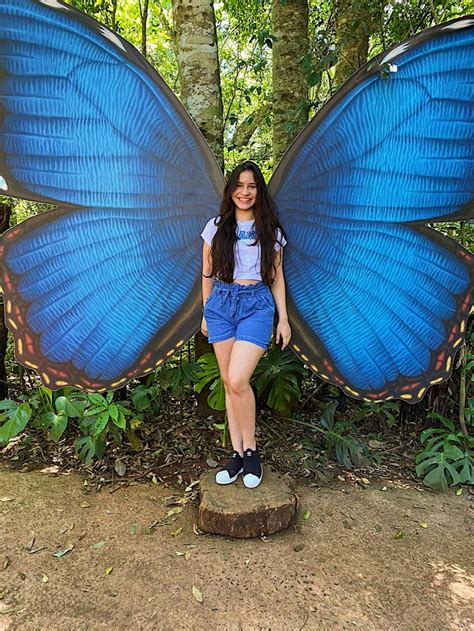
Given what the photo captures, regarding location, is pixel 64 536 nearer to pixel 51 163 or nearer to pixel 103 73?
pixel 51 163

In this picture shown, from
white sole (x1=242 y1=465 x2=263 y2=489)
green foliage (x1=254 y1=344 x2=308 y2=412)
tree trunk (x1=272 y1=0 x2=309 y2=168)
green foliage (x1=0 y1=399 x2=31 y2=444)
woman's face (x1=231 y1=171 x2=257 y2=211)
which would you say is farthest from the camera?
tree trunk (x1=272 y1=0 x2=309 y2=168)

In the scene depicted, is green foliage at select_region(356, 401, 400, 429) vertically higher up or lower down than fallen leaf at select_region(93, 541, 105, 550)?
lower down

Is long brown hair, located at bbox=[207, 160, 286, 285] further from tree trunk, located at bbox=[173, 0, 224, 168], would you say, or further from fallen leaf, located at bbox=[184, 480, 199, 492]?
fallen leaf, located at bbox=[184, 480, 199, 492]

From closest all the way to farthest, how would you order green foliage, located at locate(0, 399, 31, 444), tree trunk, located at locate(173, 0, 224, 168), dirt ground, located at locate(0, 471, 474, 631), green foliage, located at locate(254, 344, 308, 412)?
dirt ground, located at locate(0, 471, 474, 631), green foliage, located at locate(0, 399, 31, 444), tree trunk, located at locate(173, 0, 224, 168), green foliage, located at locate(254, 344, 308, 412)

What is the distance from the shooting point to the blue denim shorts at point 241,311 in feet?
8.23

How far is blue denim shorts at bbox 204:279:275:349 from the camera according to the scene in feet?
8.23

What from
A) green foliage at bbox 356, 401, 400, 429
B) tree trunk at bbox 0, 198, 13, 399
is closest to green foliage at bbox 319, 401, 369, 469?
green foliage at bbox 356, 401, 400, 429

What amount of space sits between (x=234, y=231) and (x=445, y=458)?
1.94 m

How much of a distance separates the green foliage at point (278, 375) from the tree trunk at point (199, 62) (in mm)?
1378

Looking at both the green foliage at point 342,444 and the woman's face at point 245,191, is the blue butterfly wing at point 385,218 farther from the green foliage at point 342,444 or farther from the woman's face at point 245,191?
the green foliage at point 342,444

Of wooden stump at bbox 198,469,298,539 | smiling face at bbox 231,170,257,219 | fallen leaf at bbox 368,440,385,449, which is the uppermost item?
smiling face at bbox 231,170,257,219

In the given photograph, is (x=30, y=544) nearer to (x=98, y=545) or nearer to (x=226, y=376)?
(x=98, y=545)

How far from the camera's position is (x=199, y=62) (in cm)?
314

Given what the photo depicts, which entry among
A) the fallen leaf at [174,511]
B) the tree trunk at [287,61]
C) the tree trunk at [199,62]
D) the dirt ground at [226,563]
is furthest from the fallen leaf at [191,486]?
the tree trunk at [287,61]
